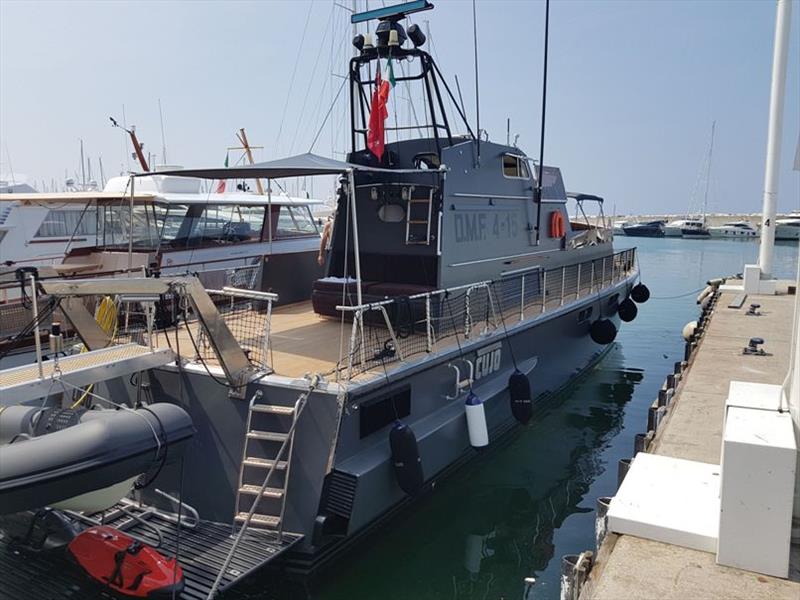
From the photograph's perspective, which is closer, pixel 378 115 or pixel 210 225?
pixel 378 115

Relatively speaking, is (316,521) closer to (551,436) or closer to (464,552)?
(464,552)

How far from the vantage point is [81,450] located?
4.01 metres

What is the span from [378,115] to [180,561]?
481 centimetres

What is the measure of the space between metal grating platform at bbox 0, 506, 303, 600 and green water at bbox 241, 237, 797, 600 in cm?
48

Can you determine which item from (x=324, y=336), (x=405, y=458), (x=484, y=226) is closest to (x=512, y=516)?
(x=405, y=458)

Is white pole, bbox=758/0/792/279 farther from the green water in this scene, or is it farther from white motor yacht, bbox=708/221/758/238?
white motor yacht, bbox=708/221/758/238

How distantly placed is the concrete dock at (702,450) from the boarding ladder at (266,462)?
250 centimetres

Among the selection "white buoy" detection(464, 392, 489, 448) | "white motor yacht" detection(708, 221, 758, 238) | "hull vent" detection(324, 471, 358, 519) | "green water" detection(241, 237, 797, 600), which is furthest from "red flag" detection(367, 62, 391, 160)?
"white motor yacht" detection(708, 221, 758, 238)

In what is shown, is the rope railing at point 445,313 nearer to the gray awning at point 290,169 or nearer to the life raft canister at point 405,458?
the life raft canister at point 405,458

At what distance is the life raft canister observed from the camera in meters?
5.40

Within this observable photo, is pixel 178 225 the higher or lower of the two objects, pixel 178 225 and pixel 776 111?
the lower

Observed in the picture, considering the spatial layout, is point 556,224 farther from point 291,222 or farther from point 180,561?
point 180,561

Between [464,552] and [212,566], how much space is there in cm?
245

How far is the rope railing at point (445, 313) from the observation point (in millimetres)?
5809
